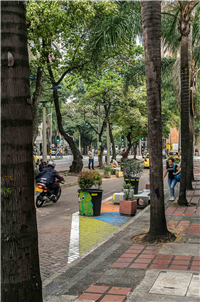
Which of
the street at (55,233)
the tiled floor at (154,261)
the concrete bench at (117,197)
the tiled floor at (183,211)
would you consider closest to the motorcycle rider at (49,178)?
the street at (55,233)

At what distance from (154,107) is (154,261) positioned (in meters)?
3.29

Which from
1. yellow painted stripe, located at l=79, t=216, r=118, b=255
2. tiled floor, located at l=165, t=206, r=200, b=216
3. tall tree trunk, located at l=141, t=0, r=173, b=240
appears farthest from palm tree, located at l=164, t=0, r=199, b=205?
tall tree trunk, located at l=141, t=0, r=173, b=240

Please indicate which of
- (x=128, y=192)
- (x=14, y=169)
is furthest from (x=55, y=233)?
(x=14, y=169)

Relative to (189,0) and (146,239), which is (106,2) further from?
(146,239)

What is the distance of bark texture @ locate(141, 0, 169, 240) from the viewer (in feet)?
26.2

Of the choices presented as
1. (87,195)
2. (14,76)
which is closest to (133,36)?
(87,195)

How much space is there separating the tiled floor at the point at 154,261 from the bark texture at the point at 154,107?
3.53 ft

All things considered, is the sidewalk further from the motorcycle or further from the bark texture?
the motorcycle

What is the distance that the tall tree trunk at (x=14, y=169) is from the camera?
315 centimetres

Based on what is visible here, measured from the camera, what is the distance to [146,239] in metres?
7.93

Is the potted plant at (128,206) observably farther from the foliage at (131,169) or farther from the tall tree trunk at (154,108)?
the foliage at (131,169)

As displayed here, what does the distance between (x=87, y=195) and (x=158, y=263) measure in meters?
5.65

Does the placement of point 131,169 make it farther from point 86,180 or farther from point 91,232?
point 91,232

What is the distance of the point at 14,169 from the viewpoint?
3.16 meters
